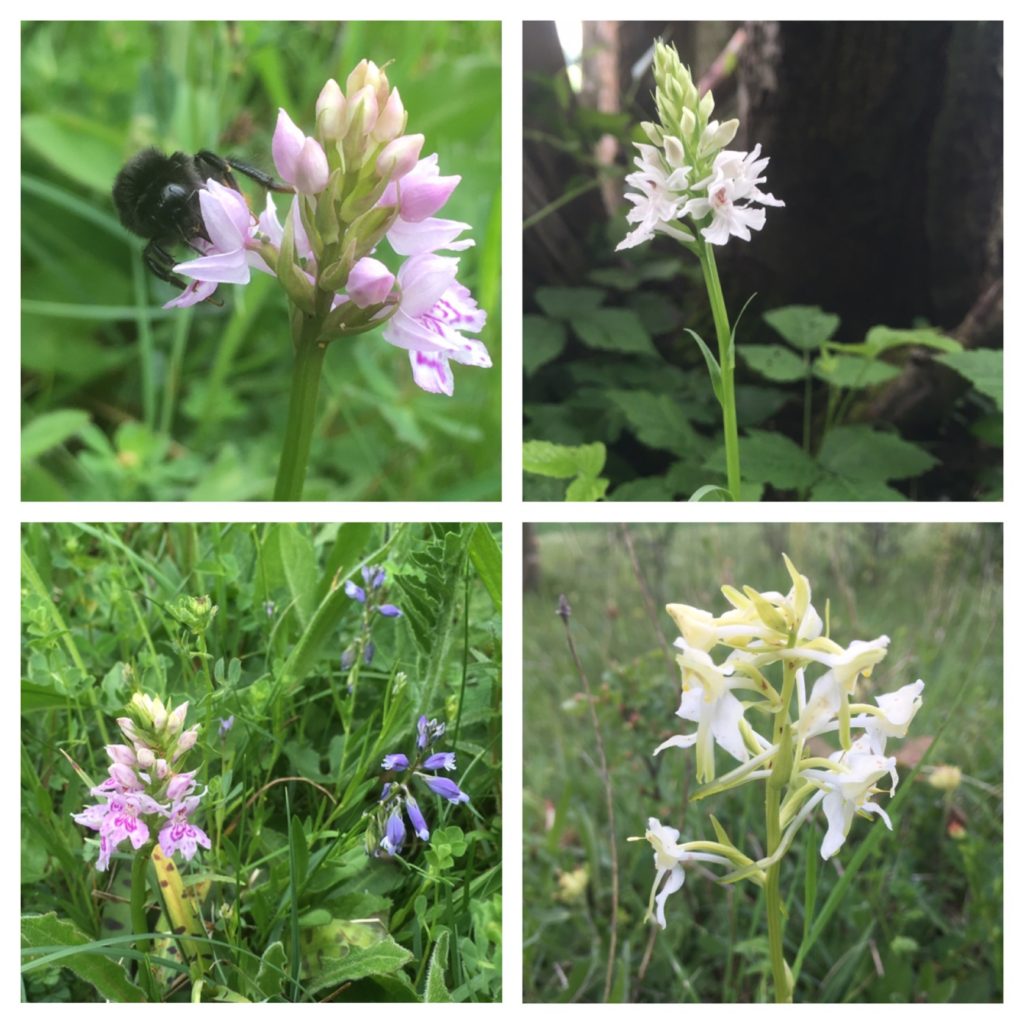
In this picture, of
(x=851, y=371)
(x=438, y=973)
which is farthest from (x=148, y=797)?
(x=851, y=371)

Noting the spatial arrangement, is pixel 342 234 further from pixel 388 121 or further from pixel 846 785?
pixel 846 785

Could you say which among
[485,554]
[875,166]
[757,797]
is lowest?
[757,797]

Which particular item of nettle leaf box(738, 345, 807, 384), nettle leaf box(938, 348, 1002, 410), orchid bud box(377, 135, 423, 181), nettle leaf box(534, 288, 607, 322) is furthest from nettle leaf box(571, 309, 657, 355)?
orchid bud box(377, 135, 423, 181)

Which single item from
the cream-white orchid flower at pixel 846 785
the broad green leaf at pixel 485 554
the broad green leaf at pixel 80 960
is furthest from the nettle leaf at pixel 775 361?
the broad green leaf at pixel 80 960

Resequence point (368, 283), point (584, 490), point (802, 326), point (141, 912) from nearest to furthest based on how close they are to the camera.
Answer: point (368, 283) → point (141, 912) → point (584, 490) → point (802, 326)

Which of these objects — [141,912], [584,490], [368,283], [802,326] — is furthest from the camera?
[802,326]

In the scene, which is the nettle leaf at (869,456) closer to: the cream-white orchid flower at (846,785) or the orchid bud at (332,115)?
the cream-white orchid flower at (846,785)
